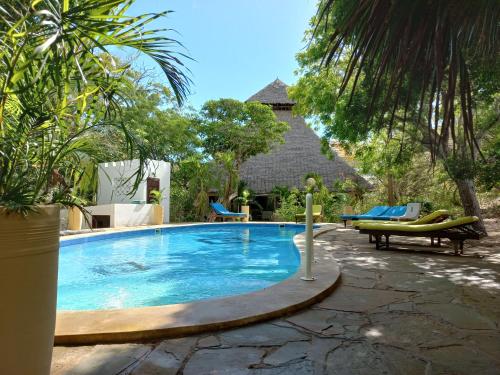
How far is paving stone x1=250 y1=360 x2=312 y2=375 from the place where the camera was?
1971mm

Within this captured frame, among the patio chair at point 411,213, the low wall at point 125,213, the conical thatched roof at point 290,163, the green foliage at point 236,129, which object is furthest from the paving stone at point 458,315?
the conical thatched roof at point 290,163

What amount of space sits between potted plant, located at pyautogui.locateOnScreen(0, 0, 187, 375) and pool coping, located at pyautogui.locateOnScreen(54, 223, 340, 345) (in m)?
0.81

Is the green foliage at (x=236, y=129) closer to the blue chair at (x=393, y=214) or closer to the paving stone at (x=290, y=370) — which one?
the blue chair at (x=393, y=214)

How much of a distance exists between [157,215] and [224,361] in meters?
12.4

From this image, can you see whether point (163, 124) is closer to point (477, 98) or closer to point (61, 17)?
point (477, 98)

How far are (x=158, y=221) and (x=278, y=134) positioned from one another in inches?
344

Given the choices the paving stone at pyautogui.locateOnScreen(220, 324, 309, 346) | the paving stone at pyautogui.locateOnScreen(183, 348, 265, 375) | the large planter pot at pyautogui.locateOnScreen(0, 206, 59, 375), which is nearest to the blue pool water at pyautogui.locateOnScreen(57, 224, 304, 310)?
the paving stone at pyautogui.locateOnScreen(220, 324, 309, 346)

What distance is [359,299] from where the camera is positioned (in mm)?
3490

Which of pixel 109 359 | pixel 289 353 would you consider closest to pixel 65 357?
pixel 109 359

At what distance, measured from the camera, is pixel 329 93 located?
9.81 m

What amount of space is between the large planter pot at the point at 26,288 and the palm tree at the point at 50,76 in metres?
0.09

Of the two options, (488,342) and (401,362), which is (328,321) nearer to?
(401,362)

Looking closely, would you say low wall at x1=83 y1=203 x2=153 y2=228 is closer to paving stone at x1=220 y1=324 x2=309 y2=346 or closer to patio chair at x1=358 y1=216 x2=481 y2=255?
patio chair at x1=358 y1=216 x2=481 y2=255

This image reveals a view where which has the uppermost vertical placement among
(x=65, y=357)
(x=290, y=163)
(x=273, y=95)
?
(x=273, y=95)
